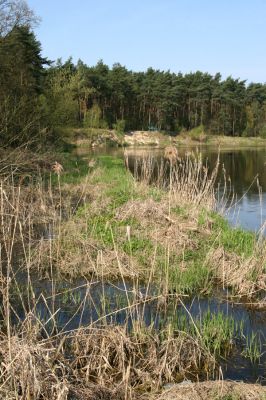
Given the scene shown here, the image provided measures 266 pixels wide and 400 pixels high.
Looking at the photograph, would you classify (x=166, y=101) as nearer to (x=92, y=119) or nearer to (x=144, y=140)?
(x=144, y=140)

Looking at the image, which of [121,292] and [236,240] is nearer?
[121,292]

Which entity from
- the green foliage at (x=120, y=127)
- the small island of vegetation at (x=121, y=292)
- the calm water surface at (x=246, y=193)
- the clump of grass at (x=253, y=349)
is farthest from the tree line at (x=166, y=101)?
the clump of grass at (x=253, y=349)

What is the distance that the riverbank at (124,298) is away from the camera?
14.9 feet

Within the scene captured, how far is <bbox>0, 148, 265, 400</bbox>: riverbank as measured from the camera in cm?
455

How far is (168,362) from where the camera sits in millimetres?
5199

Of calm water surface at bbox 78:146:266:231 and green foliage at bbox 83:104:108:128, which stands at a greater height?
green foliage at bbox 83:104:108:128

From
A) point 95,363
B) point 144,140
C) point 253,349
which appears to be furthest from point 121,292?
point 144,140

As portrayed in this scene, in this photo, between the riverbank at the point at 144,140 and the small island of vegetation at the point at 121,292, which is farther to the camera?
the riverbank at the point at 144,140

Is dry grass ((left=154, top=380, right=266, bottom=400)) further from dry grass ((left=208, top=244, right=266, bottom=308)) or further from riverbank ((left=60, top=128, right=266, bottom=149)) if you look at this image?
riverbank ((left=60, top=128, right=266, bottom=149))

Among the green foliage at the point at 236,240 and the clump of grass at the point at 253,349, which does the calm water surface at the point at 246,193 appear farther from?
the clump of grass at the point at 253,349

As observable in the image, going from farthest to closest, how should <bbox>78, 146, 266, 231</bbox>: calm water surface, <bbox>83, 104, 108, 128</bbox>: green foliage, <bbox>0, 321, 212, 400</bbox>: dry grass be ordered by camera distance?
<bbox>83, 104, 108, 128</bbox>: green foliage
<bbox>78, 146, 266, 231</bbox>: calm water surface
<bbox>0, 321, 212, 400</bbox>: dry grass

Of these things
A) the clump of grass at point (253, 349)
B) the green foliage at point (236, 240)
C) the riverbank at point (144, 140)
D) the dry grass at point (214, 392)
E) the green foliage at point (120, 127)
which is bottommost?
the clump of grass at point (253, 349)

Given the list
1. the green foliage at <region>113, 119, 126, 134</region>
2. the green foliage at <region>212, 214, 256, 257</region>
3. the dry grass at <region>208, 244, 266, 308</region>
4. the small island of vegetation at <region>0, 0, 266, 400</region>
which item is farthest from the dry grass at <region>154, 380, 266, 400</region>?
the green foliage at <region>113, 119, 126, 134</region>

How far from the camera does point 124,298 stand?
294 inches
